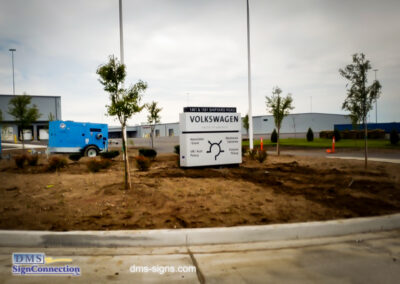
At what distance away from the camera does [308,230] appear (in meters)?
4.12

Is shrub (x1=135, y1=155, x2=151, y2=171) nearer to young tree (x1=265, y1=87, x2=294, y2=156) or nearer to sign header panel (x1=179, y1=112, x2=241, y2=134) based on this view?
sign header panel (x1=179, y1=112, x2=241, y2=134)

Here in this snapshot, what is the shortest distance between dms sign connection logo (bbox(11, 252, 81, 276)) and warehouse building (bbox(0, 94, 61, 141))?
52.8 metres

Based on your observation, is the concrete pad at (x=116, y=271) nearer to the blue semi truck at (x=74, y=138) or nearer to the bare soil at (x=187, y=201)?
the bare soil at (x=187, y=201)

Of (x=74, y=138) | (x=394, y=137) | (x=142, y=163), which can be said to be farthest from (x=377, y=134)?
(x=74, y=138)

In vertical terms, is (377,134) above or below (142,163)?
above

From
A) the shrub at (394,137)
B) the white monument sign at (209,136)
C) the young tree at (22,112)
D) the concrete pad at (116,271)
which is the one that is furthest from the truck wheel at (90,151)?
the shrub at (394,137)

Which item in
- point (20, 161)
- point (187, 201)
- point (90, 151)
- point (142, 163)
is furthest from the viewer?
point (90, 151)

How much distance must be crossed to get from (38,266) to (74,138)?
13230 millimetres

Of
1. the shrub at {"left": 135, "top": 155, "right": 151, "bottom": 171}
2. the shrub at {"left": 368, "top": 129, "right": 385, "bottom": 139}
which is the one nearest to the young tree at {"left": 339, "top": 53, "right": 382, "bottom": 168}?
the shrub at {"left": 135, "top": 155, "right": 151, "bottom": 171}

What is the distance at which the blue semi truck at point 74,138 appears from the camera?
14820mm

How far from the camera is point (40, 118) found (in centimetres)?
5281

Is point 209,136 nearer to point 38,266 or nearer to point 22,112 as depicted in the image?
point 38,266

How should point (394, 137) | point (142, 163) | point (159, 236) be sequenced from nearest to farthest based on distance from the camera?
point (159, 236)
point (142, 163)
point (394, 137)

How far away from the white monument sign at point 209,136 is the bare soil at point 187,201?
6.63 feet
